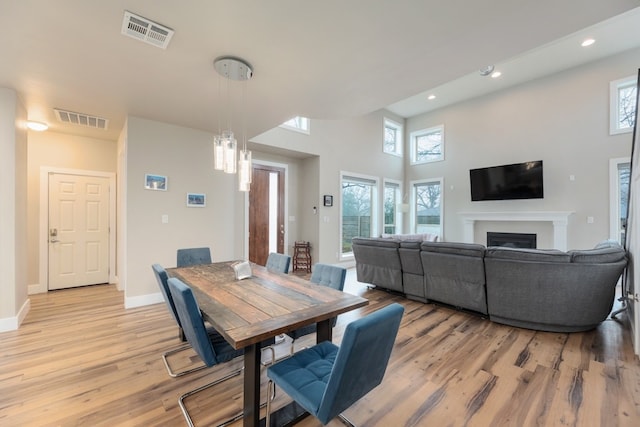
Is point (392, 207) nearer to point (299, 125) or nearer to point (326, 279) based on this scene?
point (299, 125)

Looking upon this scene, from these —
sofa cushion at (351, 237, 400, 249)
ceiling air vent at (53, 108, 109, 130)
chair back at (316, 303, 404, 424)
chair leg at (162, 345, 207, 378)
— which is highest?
ceiling air vent at (53, 108, 109, 130)

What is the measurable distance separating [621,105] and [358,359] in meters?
7.10

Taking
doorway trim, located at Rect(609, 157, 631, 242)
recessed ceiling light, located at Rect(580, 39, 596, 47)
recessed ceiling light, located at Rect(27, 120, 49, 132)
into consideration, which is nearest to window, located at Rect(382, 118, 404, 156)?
recessed ceiling light, located at Rect(580, 39, 596, 47)

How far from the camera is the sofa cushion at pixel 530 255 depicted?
269cm

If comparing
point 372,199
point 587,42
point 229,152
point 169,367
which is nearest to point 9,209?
point 169,367

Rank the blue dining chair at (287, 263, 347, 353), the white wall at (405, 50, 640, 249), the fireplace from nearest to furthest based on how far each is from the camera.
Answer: the blue dining chair at (287, 263, 347, 353)
the white wall at (405, 50, 640, 249)
the fireplace

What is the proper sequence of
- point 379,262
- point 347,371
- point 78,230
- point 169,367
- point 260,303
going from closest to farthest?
1. point 347,371
2. point 260,303
3. point 169,367
4. point 379,262
5. point 78,230

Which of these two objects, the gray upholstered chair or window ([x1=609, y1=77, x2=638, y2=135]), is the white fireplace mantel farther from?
the gray upholstered chair

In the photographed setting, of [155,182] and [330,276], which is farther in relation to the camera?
[155,182]

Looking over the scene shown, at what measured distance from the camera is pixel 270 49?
2.10 metres

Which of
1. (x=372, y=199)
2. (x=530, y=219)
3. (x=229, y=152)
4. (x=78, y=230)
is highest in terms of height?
A: (x=229, y=152)

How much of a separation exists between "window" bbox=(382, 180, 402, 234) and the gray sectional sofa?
411 centimetres

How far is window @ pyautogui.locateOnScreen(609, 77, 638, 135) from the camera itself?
4.91 m

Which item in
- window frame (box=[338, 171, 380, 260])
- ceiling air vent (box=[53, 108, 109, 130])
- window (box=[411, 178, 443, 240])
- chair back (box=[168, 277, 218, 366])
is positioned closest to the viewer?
chair back (box=[168, 277, 218, 366])
